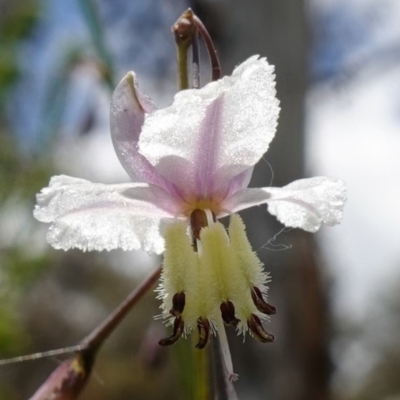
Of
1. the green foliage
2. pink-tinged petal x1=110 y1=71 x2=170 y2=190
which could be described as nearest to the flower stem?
pink-tinged petal x1=110 y1=71 x2=170 y2=190

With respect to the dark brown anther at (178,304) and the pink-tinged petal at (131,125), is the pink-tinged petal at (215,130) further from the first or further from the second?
the dark brown anther at (178,304)

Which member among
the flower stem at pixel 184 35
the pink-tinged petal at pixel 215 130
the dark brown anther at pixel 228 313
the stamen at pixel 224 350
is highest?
the flower stem at pixel 184 35

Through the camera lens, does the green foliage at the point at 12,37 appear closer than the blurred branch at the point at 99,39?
No

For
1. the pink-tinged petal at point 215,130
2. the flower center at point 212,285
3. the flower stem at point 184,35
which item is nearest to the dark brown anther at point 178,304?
the flower center at point 212,285

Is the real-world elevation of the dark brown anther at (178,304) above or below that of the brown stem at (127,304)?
below

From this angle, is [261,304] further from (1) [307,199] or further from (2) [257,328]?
(1) [307,199]
